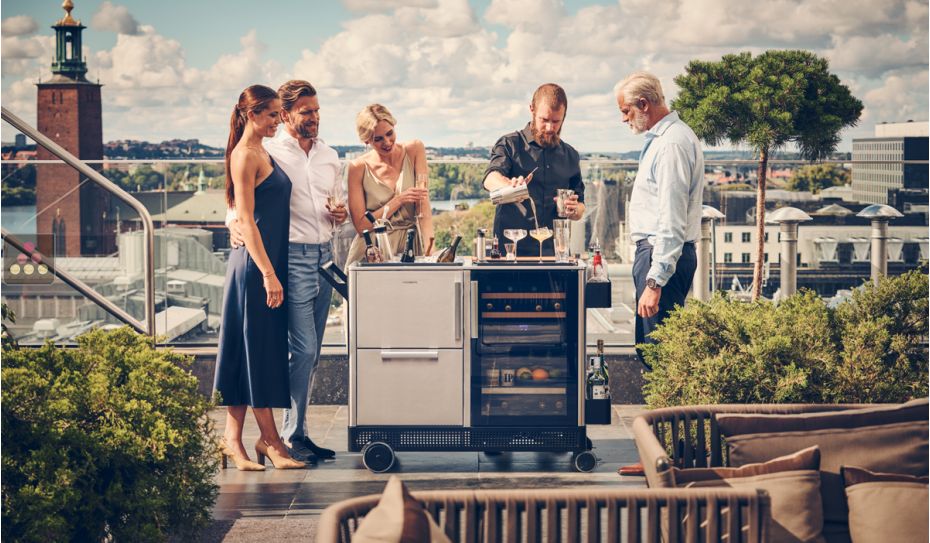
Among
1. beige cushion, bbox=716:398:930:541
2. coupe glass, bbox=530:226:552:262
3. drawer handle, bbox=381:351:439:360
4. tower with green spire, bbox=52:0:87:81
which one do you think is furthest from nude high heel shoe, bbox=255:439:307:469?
tower with green spire, bbox=52:0:87:81

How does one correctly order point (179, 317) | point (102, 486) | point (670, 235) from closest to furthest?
point (102, 486) → point (670, 235) → point (179, 317)

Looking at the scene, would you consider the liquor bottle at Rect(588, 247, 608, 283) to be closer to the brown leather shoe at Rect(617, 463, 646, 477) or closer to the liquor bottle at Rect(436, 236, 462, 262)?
the liquor bottle at Rect(436, 236, 462, 262)

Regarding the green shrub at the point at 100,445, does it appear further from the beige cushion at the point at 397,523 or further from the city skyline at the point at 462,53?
the city skyline at the point at 462,53

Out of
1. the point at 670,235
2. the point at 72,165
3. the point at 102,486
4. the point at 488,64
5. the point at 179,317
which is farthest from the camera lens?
the point at 488,64

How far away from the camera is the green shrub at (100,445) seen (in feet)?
10.0

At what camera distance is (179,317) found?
6586 mm

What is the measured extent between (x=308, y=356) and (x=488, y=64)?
2557 inches

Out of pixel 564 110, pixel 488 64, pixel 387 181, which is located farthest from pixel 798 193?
pixel 488 64

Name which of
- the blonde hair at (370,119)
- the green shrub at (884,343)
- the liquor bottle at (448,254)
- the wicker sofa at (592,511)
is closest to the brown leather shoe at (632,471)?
the liquor bottle at (448,254)

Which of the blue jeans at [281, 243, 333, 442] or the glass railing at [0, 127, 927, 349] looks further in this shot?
the glass railing at [0, 127, 927, 349]

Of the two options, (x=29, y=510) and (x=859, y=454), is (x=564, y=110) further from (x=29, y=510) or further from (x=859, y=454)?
(x=29, y=510)

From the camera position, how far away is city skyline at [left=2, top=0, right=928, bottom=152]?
46719 millimetres

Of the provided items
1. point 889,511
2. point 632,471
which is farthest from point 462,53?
point 889,511

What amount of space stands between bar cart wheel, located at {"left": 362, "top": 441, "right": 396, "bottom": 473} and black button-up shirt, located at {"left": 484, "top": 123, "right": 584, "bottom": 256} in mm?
1074
